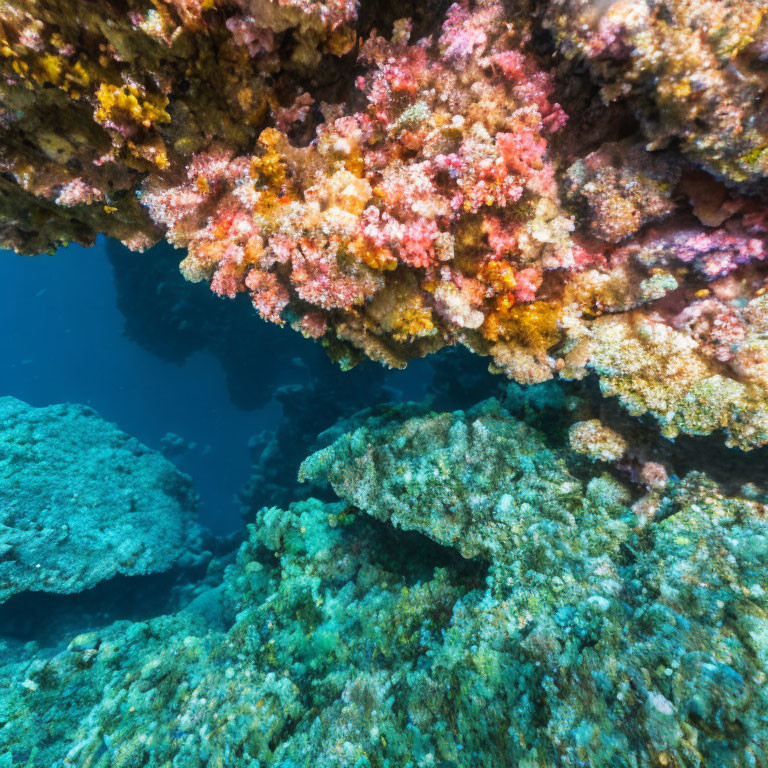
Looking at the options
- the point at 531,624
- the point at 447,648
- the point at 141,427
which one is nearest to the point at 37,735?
the point at 447,648

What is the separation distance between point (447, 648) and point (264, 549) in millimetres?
3608

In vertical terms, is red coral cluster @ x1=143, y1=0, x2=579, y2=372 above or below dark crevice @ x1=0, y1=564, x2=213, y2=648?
above

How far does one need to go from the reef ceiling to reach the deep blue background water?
22317mm

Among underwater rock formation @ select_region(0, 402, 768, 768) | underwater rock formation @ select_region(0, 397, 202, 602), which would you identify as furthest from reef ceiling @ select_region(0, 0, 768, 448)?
→ underwater rock formation @ select_region(0, 397, 202, 602)

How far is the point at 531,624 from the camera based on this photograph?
3.15 meters

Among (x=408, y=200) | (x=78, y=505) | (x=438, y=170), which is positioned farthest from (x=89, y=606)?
(x=438, y=170)

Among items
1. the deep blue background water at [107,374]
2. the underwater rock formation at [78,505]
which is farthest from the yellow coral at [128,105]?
the deep blue background water at [107,374]

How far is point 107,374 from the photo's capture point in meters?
51.5

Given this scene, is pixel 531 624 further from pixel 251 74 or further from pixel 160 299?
pixel 160 299

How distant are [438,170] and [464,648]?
11.6 ft

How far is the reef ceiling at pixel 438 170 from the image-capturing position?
2451 millimetres

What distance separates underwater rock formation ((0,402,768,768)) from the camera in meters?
2.44

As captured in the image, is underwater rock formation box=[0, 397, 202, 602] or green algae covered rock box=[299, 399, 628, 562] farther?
underwater rock formation box=[0, 397, 202, 602]

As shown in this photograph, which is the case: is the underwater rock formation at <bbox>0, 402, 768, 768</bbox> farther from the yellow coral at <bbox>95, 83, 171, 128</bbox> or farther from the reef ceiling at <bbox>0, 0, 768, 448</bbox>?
the yellow coral at <bbox>95, 83, 171, 128</bbox>
